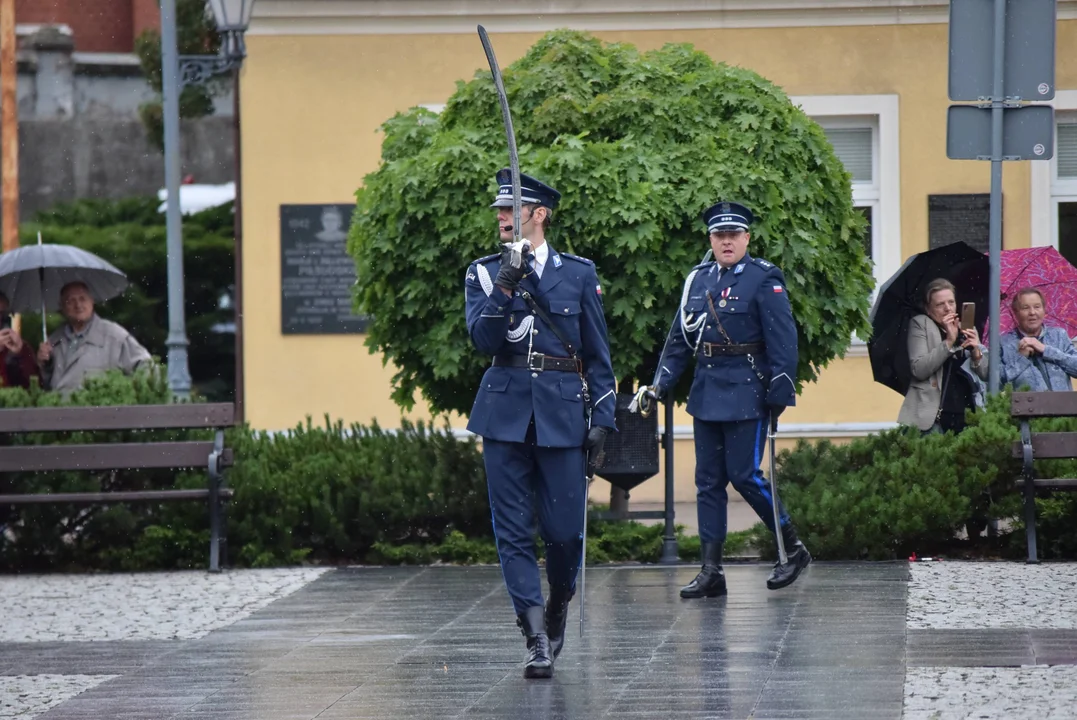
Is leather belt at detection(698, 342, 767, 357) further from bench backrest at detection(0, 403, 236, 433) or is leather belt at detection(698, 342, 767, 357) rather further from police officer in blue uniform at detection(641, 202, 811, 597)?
bench backrest at detection(0, 403, 236, 433)

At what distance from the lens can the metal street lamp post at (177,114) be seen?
1311 cm

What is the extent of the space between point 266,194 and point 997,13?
6.67 m

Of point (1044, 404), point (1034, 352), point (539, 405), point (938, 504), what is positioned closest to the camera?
point (539, 405)

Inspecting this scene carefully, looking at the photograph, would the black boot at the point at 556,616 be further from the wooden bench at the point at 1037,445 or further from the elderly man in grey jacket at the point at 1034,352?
the elderly man in grey jacket at the point at 1034,352

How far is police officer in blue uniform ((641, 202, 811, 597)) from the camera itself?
9.01 metres

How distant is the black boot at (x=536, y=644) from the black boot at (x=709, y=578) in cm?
198

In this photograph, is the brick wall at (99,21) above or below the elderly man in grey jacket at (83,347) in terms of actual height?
above

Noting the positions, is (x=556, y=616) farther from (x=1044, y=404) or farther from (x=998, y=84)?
(x=998, y=84)

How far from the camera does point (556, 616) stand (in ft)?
24.2

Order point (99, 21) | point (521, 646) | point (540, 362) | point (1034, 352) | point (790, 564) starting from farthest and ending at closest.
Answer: point (99, 21), point (1034, 352), point (790, 564), point (521, 646), point (540, 362)

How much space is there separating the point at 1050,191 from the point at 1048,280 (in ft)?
12.3

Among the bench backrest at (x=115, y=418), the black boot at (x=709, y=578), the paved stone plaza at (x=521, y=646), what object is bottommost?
the paved stone plaza at (x=521, y=646)

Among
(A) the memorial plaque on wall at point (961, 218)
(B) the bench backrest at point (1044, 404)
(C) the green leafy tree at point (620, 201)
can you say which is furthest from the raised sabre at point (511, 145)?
(A) the memorial plaque on wall at point (961, 218)

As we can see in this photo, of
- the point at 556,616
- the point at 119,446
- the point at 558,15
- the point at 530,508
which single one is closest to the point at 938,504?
the point at 556,616
